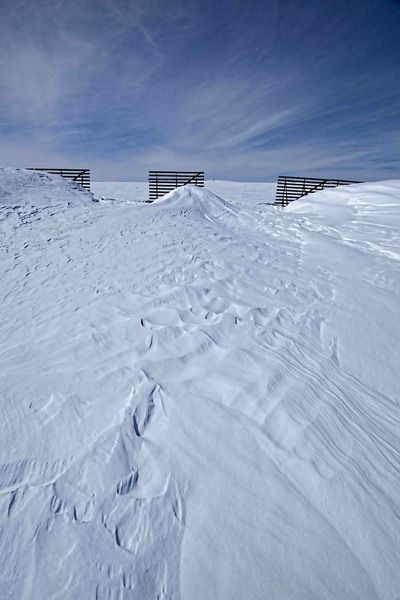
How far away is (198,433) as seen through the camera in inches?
68.0

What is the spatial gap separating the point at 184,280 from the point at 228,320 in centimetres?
92

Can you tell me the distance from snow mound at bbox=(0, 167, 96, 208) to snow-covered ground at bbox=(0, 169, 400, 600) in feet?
11.4

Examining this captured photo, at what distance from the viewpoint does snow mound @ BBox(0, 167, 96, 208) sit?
6371 mm

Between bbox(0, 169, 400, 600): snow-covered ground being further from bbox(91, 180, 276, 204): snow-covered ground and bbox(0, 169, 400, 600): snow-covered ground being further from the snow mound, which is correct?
bbox(91, 180, 276, 204): snow-covered ground

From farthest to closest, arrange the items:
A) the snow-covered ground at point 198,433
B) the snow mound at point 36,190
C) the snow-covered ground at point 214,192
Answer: the snow-covered ground at point 214,192 < the snow mound at point 36,190 < the snow-covered ground at point 198,433

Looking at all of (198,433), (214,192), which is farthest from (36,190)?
(214,192)

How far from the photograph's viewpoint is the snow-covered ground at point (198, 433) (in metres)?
1.26

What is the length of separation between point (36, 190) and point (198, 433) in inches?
292

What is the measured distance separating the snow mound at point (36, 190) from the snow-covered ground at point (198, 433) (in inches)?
137

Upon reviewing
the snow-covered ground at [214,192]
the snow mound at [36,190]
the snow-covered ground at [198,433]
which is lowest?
A: the snow-covered ground at [198,433]

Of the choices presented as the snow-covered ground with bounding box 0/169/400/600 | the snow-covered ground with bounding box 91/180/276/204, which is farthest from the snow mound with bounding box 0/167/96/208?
the snow-covered ground with bounding box 91/180/276/204

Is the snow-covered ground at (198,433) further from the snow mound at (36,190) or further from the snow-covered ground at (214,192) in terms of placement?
the snow-covered ground at (214,192)

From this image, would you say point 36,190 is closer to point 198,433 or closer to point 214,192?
point 198,433

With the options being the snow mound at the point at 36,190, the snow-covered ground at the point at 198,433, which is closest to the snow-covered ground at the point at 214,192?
the snow mound at the point at 36,190
